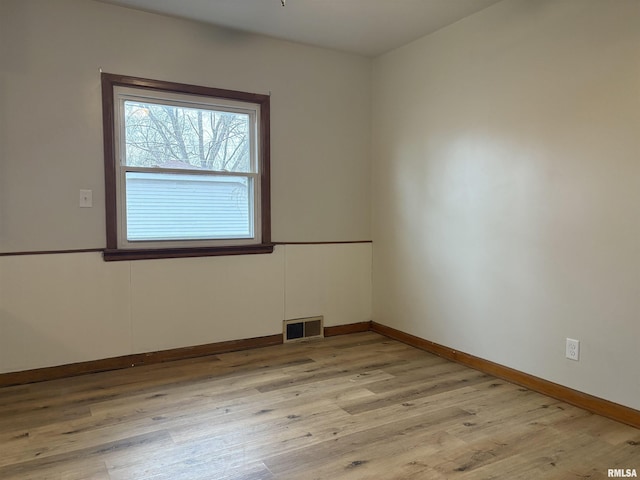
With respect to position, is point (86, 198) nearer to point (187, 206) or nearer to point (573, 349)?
point (187, 206)

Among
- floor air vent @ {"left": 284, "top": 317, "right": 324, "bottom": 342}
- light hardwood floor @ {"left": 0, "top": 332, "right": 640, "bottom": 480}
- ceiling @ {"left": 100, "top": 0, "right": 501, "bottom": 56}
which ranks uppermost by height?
ceiling @ {"left": 100, "top": 0, "right": 501, "bottom": 56}

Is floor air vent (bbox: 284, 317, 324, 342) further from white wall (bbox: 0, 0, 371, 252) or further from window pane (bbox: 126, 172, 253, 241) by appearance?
window pane (bbox: 126, 172, 253, 241)

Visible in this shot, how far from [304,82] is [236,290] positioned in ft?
6.02

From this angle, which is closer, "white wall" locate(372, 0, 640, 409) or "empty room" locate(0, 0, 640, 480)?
"empty room" locate(0, 0, 640, 480)

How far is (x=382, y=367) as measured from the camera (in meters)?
3.29

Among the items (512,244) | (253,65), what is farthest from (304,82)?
(512,244)

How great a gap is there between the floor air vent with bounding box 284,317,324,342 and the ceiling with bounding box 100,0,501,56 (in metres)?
2.35

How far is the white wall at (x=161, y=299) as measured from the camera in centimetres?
295

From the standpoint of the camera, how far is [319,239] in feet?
13.3

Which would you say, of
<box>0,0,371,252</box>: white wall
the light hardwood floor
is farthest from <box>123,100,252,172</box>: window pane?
the light hardwood floor

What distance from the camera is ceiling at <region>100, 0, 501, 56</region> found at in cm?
307

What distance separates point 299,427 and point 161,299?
1.57 metres

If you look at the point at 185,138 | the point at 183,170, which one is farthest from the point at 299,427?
the point at 185,138

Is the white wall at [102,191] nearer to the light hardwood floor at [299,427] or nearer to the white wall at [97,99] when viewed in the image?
the white wall at [97,99]
